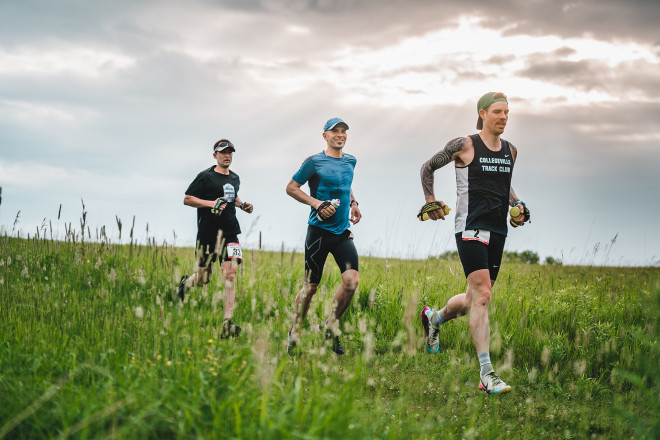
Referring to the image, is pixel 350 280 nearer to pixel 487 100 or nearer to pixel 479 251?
pixel 479 251

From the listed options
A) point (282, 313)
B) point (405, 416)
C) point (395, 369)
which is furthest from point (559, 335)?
point (282, 313)

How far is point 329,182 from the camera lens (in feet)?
21.4

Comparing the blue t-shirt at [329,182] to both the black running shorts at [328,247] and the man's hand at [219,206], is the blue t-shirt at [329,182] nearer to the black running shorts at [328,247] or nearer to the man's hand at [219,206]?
the black running shorts at [328,247]

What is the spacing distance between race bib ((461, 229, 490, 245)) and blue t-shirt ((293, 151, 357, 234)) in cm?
159

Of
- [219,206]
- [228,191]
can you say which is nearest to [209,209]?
[228,191]

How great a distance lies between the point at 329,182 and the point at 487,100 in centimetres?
213

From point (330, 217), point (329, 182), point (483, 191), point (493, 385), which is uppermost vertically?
point (329, 182)

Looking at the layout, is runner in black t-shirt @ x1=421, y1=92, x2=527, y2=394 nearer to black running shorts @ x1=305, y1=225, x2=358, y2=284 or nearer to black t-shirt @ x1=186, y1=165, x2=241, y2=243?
black running shorts @ x1=305, y1=225, x2=358, y2=284

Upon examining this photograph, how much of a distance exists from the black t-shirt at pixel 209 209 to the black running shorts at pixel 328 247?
1.80 metres


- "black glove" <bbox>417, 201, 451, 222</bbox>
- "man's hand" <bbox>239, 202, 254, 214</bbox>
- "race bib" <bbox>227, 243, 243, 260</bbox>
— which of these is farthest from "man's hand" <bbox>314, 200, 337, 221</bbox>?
"race bib" <bbox>227, 243, 243, 260</bbox>

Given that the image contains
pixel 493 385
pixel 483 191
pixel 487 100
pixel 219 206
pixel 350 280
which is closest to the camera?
pixel 493 385

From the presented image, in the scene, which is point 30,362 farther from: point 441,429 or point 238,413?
point 441,429

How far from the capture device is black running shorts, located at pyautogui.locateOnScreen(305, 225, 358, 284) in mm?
6402

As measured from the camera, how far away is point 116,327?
15.3ft
